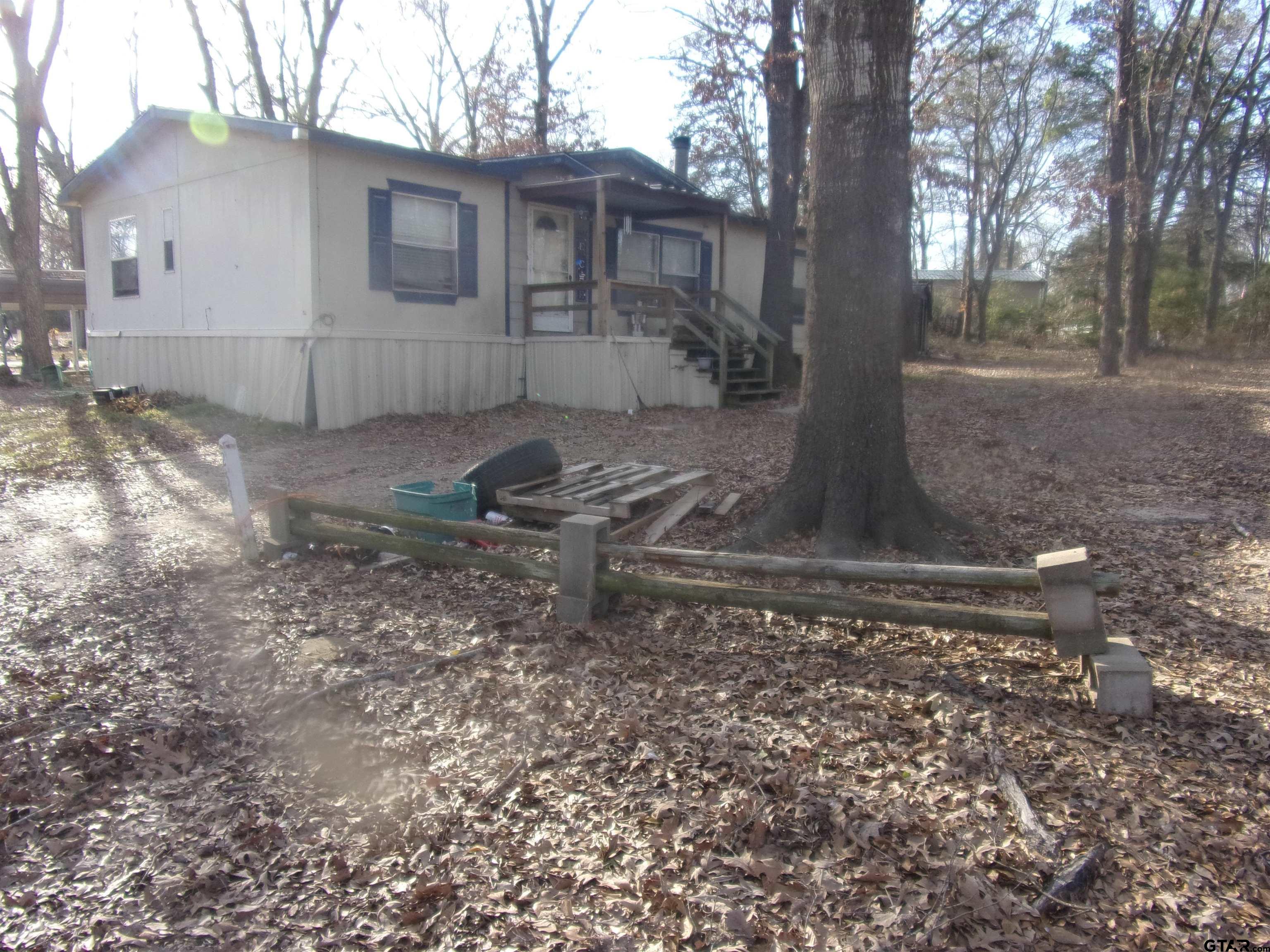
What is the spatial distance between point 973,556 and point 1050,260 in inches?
1324

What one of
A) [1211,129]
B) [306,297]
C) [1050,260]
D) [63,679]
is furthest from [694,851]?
[1050,260]

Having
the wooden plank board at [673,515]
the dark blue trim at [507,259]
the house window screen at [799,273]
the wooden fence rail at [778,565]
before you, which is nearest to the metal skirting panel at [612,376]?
the dark blue trim at [507,259]

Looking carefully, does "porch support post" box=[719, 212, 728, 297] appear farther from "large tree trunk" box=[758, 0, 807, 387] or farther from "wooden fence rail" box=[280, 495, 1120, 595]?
"wooden fence rail" box=[280, 495, 1120, 595]

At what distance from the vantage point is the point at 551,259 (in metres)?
14.9

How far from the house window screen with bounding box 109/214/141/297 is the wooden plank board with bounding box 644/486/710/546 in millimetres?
12459

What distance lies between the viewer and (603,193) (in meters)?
12.6

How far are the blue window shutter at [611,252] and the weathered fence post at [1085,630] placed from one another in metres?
12.6

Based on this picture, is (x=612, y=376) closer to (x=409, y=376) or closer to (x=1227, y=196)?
(x=409, y=376)

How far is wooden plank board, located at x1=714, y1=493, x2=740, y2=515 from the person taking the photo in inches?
276

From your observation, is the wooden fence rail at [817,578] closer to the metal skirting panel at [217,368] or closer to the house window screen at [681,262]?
the metal skirting panel at [217,368]

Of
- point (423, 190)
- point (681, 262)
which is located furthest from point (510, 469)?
point (681, 262)

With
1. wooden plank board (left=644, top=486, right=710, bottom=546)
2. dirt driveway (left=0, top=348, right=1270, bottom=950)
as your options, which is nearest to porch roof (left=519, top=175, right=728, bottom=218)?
wooden plank board (left=644, top=486, right=710, bottom=546)

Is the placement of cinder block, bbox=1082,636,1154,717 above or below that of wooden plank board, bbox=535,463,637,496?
below

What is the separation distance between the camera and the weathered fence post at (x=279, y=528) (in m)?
6.02
